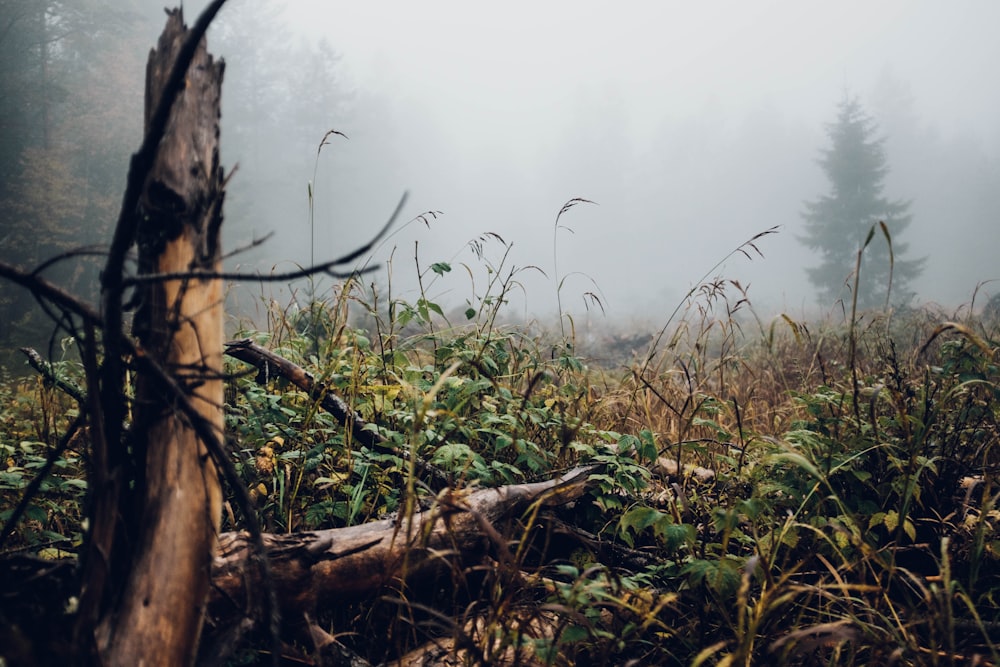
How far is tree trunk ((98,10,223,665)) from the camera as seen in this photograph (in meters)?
1.07

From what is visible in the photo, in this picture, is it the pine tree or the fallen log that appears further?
the pine tree

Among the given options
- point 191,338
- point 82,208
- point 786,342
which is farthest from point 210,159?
point 82,208

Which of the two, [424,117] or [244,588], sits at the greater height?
[424,117]

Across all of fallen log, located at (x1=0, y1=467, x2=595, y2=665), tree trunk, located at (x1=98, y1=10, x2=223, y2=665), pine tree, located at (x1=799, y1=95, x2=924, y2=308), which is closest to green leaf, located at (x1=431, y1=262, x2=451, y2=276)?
fallen log, located at (x1=0, y1=467, x2=595, y2=665)

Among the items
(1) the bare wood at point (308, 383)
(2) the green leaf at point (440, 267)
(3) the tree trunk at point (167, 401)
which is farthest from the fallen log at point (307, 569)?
(2) the green leaf at point (440, 267)

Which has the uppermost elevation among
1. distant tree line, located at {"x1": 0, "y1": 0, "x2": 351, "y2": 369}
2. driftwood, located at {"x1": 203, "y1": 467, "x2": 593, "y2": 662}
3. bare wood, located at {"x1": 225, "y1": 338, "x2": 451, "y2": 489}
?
distant tree line, located at {"x1": 0, "y1": 0, "x2": 351, "y2": 369}

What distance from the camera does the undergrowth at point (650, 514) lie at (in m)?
1.52

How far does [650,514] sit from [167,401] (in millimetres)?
1456

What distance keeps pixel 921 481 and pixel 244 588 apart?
258 centimetres

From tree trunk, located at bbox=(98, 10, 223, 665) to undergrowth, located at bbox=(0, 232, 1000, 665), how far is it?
0.37 meters

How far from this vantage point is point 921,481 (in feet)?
7.05

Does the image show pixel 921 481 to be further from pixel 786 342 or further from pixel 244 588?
pixel 786 342

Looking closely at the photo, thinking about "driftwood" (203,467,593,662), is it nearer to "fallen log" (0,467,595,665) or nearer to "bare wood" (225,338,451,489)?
"fallen log" (0,467,595,665)

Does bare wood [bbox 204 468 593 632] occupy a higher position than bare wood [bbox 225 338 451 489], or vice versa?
bare wood [bbox 225 338 451 489]
